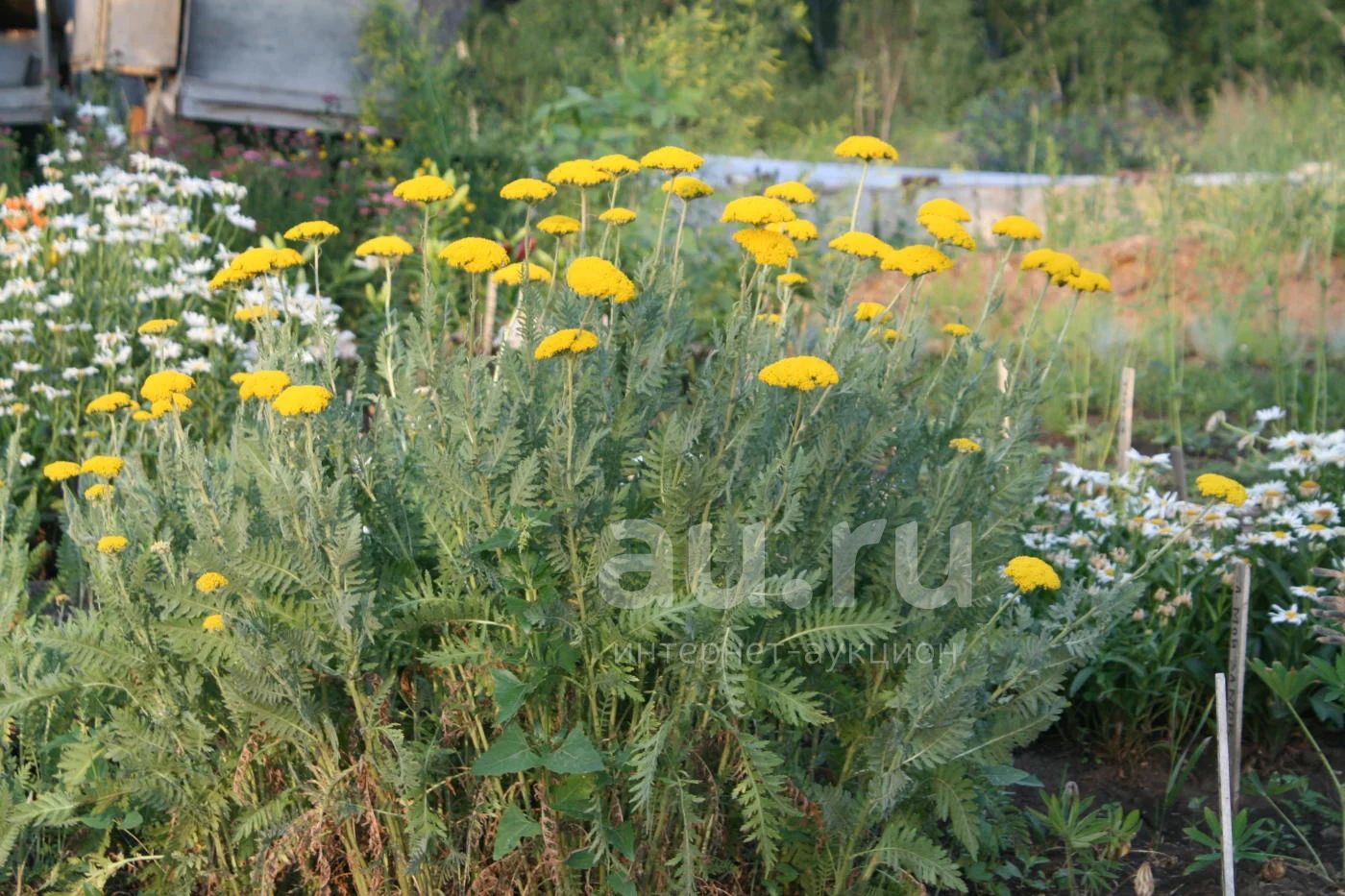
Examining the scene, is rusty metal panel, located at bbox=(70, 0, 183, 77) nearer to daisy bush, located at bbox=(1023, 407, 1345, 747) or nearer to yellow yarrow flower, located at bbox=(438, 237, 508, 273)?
daisy bush, located at bbox=(1023, 407, 1345, 747)

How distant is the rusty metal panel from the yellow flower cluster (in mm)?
5980

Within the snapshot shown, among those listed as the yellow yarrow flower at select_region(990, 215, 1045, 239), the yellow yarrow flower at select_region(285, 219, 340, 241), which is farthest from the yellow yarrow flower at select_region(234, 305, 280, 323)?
the yellow yarrow flower at select_region(990, 215, 1045, 239)

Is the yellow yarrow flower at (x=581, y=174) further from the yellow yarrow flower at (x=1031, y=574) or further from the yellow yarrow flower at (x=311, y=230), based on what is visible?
the yellow yarrow flower at (x=1031, y=574)

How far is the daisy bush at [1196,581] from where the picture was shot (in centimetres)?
321

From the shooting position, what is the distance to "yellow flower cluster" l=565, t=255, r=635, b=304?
199cm

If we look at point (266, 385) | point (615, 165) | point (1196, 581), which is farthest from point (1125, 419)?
point (266, 385)

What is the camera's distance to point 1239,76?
22.1m

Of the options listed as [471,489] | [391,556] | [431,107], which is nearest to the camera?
[471,489]

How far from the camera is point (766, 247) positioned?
2301mm

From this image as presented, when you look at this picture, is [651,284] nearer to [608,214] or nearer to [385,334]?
[608,214]

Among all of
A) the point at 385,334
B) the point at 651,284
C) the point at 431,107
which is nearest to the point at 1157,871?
the point at 651,284

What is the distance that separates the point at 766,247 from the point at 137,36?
5954 millimetres

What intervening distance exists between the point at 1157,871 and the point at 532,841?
143 centimetres

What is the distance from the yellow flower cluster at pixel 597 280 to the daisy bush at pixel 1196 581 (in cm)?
152
